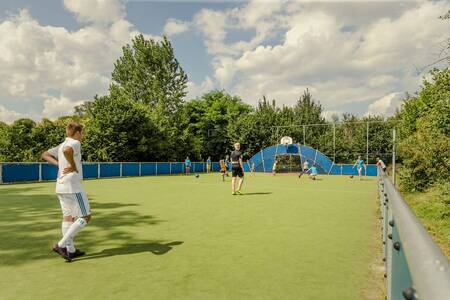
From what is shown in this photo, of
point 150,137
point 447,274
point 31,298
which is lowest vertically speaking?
point 31,298

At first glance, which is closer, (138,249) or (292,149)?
(138,249)

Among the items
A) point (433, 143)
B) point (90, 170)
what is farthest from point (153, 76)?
point (433, 143)

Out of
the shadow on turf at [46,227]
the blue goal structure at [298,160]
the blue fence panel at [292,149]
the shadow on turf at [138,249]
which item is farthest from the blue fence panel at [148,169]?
the shadow on turf at [138,249]

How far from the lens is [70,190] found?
496 cm

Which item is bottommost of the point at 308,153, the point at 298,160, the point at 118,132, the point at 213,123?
the point at 298,160

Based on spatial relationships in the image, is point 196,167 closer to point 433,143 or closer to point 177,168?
point 177,168

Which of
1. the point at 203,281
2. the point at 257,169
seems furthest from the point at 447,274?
the point at 257,169

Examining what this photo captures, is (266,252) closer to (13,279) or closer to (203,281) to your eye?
(203,281)

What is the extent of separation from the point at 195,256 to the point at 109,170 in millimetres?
24312

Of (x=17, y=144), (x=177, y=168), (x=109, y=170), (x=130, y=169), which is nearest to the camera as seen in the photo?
(x=109, y=170)

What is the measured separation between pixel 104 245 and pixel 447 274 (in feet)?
19.3

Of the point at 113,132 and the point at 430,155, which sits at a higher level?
the point at 113,132

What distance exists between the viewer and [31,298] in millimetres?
3734

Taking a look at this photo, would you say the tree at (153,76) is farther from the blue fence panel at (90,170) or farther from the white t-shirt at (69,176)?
the white t-shirt at (69,176)
